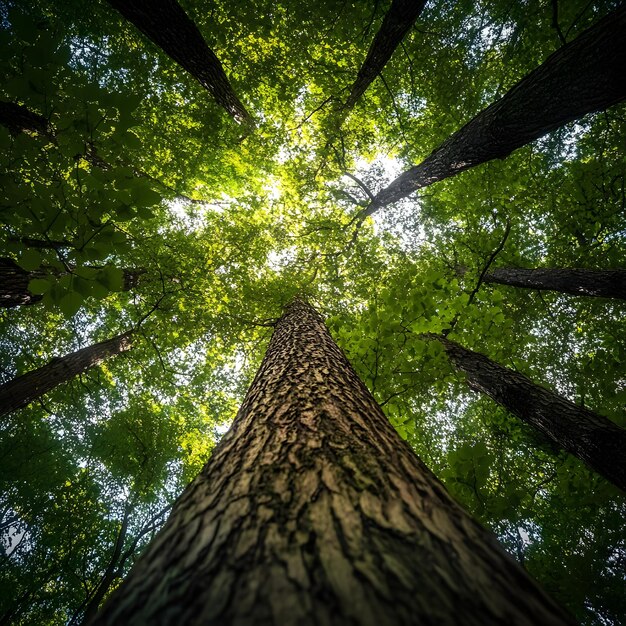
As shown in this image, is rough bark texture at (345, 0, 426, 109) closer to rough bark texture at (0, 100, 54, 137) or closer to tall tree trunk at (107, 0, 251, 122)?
tall tree trunk at (107, 0, 251, 122)

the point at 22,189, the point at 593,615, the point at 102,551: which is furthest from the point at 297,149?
the point at 102,551

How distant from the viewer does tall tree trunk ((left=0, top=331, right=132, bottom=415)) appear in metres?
5.37

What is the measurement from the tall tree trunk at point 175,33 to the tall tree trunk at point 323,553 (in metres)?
5.63

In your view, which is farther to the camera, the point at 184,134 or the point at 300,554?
the point at 184,134

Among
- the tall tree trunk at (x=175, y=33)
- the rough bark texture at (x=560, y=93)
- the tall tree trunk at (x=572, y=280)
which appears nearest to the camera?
the rough bark texture at (x=560, y=93)

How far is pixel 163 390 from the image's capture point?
33.1 feet

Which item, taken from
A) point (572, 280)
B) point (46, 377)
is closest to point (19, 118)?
point (46, 377)

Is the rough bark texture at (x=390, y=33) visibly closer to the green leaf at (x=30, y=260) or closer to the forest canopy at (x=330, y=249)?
the forest canopy at (x=330, y=249)

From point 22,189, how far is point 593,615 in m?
11.9

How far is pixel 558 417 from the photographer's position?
12.6 feet

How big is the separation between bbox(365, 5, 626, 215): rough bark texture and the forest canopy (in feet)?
0.08

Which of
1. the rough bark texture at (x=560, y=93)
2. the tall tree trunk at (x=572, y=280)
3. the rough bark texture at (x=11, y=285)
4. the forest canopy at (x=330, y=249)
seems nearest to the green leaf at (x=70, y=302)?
the forest canopy at (x=330, y=249)

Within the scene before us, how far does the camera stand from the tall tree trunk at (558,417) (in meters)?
3.28

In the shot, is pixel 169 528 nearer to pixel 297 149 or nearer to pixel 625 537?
pixel 297 149
